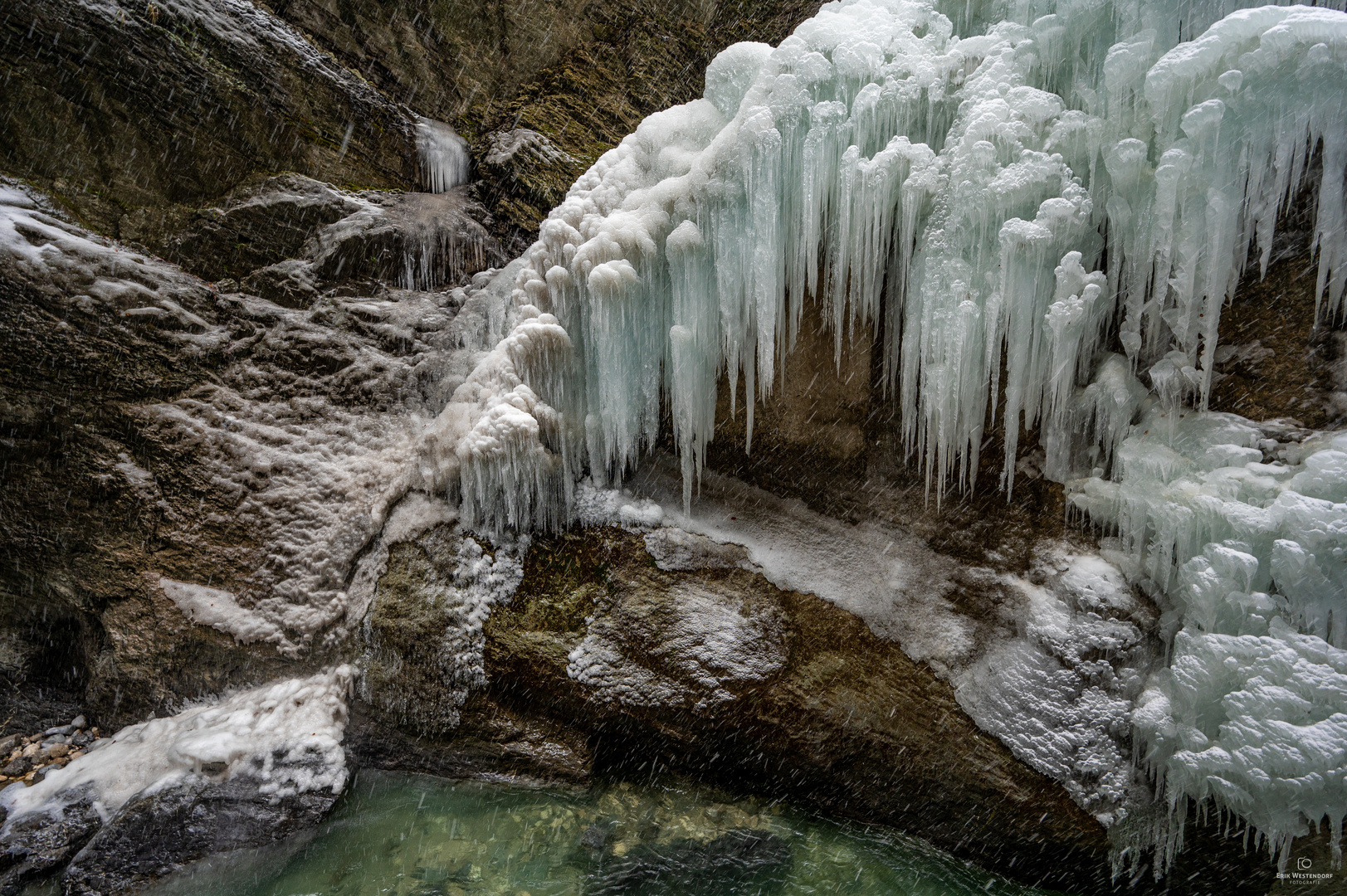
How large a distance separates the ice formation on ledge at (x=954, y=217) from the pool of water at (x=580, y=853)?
68.6 inches

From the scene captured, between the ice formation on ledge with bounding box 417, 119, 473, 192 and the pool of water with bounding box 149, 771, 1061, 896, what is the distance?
17.3 ft

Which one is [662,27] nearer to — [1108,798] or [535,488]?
[535,488]

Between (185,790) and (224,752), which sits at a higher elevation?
(224,752)

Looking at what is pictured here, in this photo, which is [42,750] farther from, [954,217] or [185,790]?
[954,217]

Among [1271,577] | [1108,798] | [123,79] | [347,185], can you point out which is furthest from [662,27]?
[1108,798]

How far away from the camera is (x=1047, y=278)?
3.00m

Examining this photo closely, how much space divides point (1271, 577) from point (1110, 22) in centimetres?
270

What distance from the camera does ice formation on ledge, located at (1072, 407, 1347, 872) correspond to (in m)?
2.39

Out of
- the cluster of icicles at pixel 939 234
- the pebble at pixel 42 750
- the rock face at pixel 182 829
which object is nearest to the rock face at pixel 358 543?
the rock face at pixel 182 829

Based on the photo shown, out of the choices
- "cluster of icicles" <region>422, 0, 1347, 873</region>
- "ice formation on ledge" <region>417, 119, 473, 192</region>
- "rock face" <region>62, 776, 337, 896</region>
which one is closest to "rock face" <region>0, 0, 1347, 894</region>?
"rock face" <region>62, 776, 337, 896</region>

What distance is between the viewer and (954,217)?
312 cm

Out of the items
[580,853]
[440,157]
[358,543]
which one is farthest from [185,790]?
[440,157]

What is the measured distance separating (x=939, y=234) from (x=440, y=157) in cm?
510

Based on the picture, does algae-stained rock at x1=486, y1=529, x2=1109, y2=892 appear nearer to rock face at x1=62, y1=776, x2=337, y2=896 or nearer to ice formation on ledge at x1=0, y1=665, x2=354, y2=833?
ice formation on ledge at x1=0, y1=665, x2=354, y2=833
